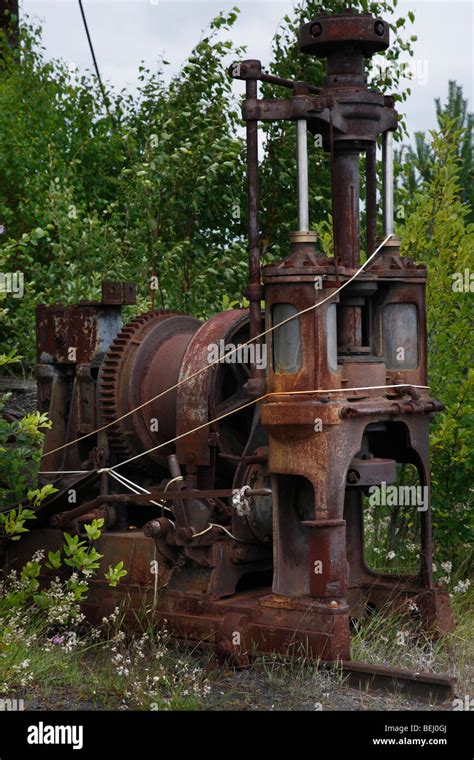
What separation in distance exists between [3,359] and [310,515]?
1.99 meters

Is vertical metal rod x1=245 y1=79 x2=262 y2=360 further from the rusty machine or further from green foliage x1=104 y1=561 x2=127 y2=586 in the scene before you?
green foliage x1=104 y1=561 x2=127 y2=586

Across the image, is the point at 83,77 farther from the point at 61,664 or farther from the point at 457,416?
the point at 61,664

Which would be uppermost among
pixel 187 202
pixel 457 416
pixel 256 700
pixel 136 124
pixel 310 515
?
pixel 136 124

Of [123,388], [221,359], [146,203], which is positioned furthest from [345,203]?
[146,203]

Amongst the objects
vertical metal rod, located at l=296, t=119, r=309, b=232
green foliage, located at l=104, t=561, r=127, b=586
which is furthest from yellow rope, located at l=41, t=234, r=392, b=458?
green foliage, located at l=104, t=561, r=127, b=586

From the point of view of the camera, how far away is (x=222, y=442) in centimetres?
793

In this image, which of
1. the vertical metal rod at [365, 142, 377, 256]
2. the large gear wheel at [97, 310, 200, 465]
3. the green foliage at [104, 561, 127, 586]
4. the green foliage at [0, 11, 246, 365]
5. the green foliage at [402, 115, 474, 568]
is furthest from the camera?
the green foliage at [0, 11, 246, 365]

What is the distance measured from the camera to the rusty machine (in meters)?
7.11

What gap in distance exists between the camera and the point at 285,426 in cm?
718

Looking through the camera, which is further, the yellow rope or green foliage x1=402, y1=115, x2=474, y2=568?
green foliage x1=402, y1=115, x2=474, y2=568

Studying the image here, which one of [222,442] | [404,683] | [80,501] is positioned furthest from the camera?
[80,501]

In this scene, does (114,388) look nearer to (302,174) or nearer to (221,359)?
(221,359)

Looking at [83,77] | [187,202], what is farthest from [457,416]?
[83,77]

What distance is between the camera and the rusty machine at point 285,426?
280 inches
